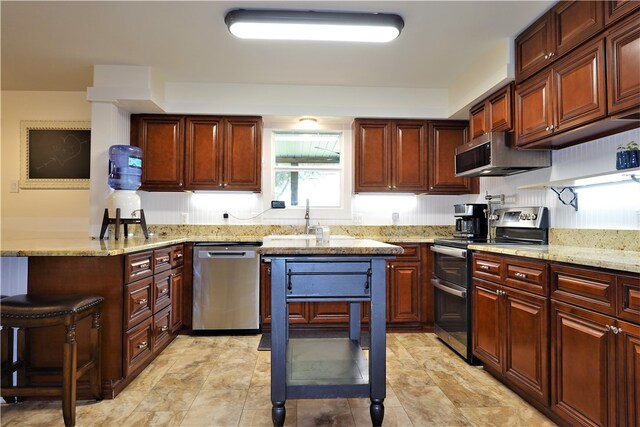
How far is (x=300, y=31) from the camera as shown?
2.60 m

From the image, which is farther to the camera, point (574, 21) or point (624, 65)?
point (574, 21)

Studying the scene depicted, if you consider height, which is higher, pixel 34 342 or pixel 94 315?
pixel 94 315

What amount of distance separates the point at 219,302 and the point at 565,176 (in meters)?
3.16

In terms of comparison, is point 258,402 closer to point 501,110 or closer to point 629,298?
point 629,298

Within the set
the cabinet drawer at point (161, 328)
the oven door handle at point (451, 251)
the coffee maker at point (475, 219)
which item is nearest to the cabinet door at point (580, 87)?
the oven door handle at point (451, 251)

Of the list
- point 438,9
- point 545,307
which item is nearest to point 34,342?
point 545,307

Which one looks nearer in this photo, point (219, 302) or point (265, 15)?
point (265, 15)

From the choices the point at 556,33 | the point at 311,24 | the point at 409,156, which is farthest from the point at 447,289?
the point at 311,24

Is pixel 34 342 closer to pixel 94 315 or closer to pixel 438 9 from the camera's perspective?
pixel 94 315

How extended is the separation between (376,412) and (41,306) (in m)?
1.82

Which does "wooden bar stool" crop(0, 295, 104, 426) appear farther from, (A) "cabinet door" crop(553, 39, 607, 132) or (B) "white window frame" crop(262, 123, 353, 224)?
(A) "cabinet door" crop(553, 39, 607, 132)

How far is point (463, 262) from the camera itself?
2855mm

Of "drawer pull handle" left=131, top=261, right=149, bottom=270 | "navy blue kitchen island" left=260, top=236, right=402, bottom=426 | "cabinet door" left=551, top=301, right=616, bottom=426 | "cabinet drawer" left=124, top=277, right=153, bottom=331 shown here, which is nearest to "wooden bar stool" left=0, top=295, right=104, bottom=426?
"cabinet drawer" left=124, top=277, right=153, bottom=331

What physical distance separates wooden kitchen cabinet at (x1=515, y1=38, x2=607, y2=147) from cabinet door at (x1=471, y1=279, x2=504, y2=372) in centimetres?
114
